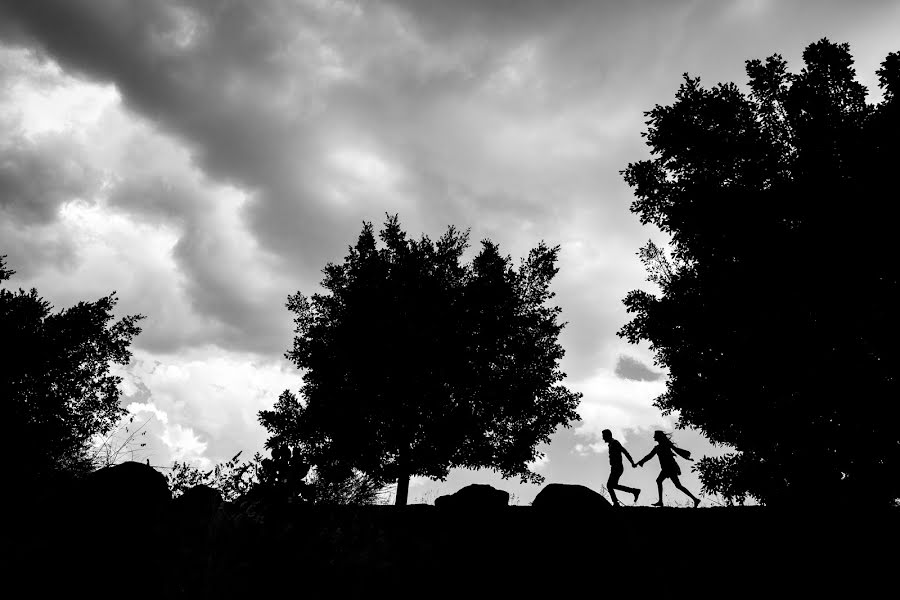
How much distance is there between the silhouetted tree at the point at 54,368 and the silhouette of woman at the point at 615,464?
18867mm

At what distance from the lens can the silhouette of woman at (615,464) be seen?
11609mm

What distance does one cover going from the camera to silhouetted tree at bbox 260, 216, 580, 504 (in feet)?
63.1

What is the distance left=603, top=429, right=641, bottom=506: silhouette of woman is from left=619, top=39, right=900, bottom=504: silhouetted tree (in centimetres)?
454

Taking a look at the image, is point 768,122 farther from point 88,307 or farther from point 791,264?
point 88,307

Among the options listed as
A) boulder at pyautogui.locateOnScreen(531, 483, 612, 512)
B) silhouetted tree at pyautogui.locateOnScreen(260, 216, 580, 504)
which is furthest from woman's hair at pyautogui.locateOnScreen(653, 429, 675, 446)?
silhouetted tree at pyautogui.locateOnScreen(260, 216, 580, 504)

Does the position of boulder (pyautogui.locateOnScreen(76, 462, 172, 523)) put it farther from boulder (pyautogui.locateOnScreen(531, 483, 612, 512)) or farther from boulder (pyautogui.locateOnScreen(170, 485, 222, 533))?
boulder (pyautogui.locateOnScreen(531, 483, 612, 512))

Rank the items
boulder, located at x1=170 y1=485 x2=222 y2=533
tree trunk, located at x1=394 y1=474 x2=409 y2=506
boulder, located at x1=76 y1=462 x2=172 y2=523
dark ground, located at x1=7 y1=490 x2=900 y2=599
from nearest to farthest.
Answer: dark ground, located at x1=7 y1=490 x2=900 y2=599 → boulder, located at x1=170 y1=485 x2=222 y2=533 → boulder, located at x1=76 y1=462 x2=172 y2=523 → tree trunk, located at x1=394 y1=474 x2=409 y2=506

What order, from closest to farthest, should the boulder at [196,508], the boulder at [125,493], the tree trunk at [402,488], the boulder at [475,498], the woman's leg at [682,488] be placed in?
the boulder at [196,508], the boulder at [125,493], the boulder at [475,498], the woman's leg at [682,488], the tree trunk at [402,488]

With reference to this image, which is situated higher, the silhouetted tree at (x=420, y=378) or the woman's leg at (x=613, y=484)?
the silhouetted tree at (x=420, y=378)

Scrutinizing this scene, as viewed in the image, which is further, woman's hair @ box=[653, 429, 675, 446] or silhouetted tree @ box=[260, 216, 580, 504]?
silhouetted tree @ box=[260, 216, 580, 504]

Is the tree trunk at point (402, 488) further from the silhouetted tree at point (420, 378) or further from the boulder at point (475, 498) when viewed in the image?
the boulder at point (475, 498)

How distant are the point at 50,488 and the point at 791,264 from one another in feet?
51.6

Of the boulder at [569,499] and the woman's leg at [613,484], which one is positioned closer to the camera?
the boulder at [569,499]

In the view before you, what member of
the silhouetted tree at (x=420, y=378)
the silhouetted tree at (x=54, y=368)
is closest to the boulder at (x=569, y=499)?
the silhouetted tree at (x=420, y=378)
